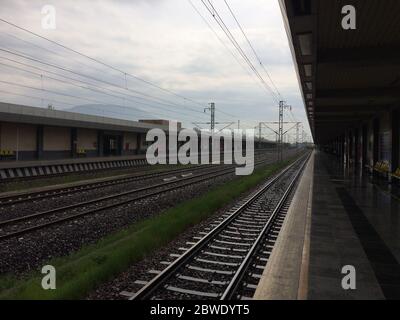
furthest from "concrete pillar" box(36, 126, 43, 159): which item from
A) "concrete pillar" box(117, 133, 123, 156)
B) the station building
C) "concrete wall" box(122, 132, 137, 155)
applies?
"concrete wall" box(122, 132, 137, 155)

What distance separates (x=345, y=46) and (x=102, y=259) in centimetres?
895

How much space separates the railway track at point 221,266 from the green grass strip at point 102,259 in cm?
72

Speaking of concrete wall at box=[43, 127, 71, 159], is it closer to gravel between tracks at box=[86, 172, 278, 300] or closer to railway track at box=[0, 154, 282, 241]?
railway track at box=[0, 154, 282, 241]

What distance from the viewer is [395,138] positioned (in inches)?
821

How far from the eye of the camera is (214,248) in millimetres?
8469

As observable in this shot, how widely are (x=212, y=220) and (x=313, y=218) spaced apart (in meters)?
3.03

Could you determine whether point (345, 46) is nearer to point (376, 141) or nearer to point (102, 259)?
point (102, 259)

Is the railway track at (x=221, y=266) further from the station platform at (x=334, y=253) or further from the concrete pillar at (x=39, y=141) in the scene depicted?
the concrete pillar at (x=39, y=141)

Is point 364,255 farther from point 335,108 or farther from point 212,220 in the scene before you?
point 335,108

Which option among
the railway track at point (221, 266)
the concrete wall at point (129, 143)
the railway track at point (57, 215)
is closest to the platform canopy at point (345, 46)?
the railway track at point (221, 266)

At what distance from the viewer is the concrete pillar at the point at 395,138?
20.7m

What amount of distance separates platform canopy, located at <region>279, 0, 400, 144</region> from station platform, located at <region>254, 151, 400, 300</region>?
4.62 metres

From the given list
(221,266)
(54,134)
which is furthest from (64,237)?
(54,134)

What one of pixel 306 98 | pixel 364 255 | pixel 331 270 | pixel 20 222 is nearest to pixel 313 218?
pixel 364 255
